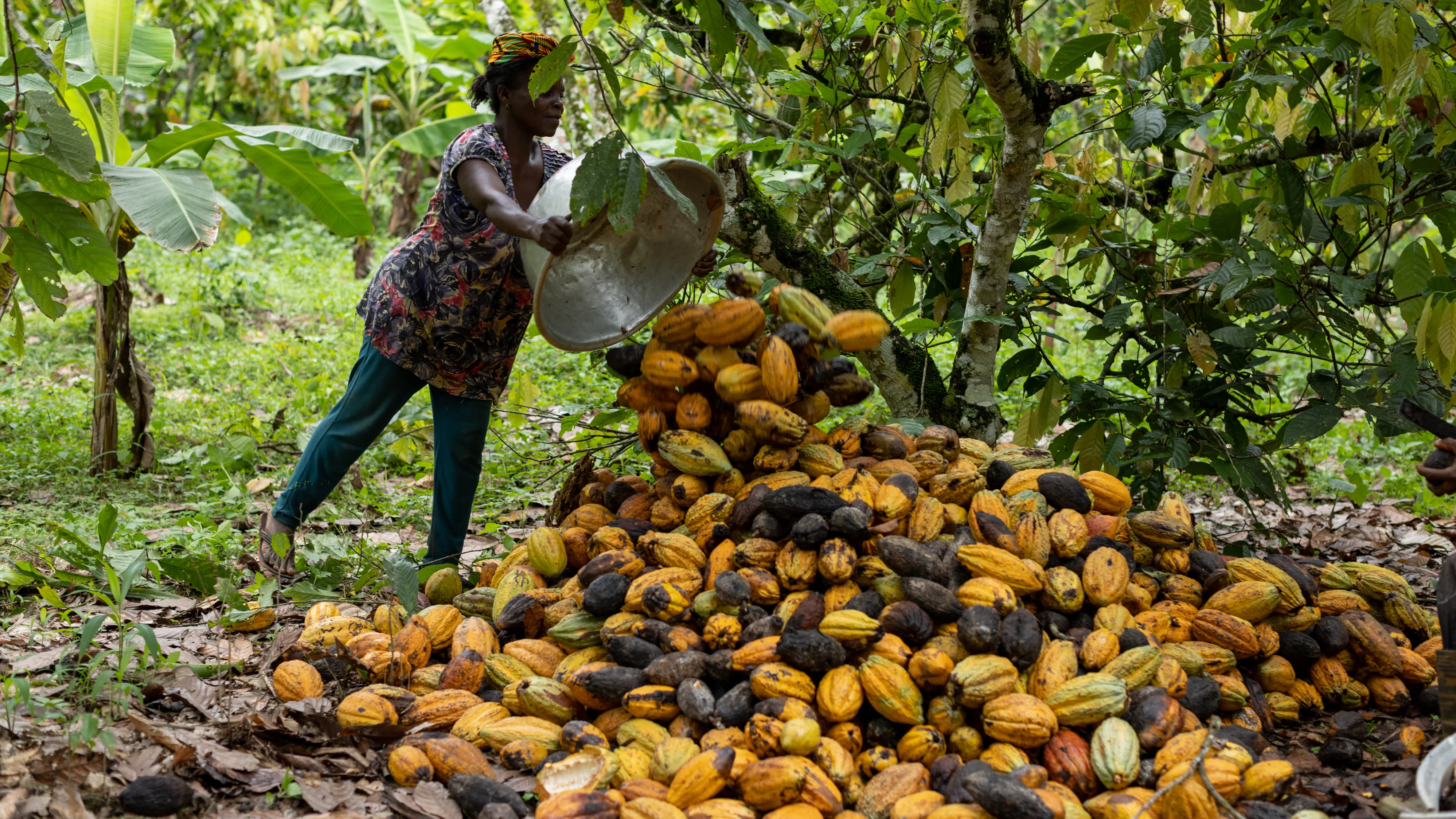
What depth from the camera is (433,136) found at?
716 cm

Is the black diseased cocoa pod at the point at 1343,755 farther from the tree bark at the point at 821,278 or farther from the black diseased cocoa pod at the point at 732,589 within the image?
the tree bark at the point at 821,278

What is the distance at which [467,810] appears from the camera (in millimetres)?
1776

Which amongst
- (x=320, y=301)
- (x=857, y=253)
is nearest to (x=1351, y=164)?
(x=857, y=253)

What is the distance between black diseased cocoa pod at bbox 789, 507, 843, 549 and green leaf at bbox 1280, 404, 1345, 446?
4.22ft

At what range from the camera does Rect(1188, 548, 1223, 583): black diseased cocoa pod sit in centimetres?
232

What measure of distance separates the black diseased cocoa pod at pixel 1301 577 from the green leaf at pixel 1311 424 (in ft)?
1.07

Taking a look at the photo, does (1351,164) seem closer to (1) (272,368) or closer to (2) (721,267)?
(2) (721,267)

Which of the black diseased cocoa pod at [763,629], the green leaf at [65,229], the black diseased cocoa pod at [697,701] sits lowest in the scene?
the black diseased cocoa pod at [697,701]

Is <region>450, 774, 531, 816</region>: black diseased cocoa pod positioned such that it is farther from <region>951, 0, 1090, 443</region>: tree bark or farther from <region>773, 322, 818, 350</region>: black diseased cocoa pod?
<region>951, 0, 1090, 443</region>: tree bark

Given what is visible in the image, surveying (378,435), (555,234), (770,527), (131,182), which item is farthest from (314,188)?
(770,527)

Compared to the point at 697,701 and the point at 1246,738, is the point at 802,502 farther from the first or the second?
the point at 1246,738

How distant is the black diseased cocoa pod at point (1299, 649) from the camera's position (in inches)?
87.0

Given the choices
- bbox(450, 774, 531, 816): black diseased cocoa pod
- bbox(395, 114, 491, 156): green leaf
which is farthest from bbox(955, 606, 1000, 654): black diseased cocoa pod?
bbox(395, 114, 491, 156): green leaf

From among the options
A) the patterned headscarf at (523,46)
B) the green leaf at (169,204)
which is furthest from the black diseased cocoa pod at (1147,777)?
the green leaf at (169,204)
